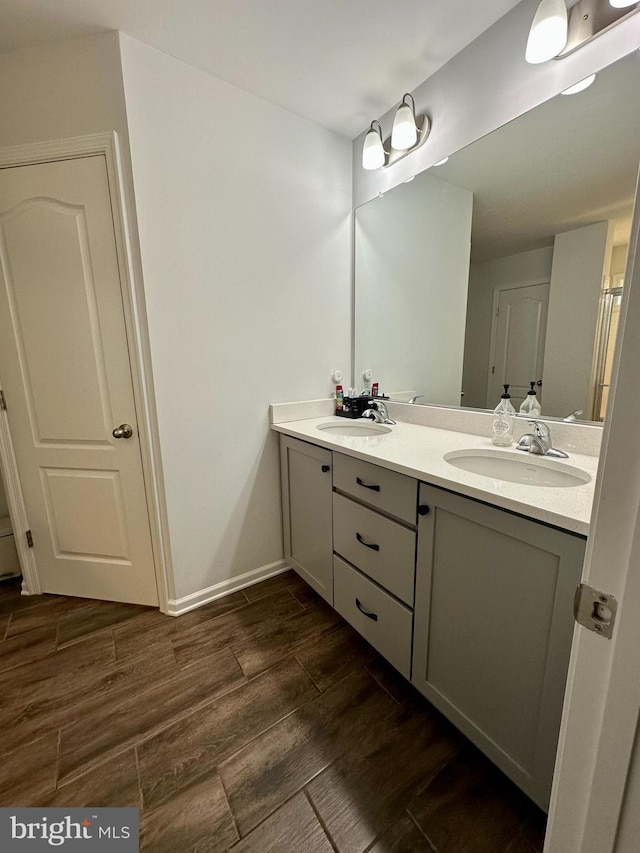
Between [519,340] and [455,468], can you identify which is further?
[519,340]

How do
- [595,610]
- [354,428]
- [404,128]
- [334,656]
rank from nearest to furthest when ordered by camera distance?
1. [595,610]
2. [334,656]
3. [404,128]
4. [354,428]

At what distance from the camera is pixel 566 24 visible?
42.9 inches

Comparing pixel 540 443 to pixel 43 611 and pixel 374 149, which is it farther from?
pixel 43 611

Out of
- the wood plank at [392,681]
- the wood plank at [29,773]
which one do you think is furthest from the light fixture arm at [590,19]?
the wood plank at [29,773]

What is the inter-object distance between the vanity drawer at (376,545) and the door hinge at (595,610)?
734 mm

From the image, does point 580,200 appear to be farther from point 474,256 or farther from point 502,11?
point 502,11

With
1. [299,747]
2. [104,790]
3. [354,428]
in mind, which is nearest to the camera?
[104,790]

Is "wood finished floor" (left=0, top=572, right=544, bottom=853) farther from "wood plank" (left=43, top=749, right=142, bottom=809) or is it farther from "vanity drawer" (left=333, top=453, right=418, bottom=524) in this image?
"vanity drawer" (left=333, top=453, right=418, bottom=524)

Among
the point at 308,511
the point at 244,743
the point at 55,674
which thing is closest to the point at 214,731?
the point at 244,743

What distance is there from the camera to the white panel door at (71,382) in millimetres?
1473

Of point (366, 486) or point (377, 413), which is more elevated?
point (377, 413)

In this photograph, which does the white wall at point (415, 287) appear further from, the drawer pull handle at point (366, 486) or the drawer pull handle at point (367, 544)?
the drawer pull handle at point (367, 544)

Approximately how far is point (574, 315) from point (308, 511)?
1373 mm

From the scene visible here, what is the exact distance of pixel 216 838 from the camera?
91 cm
